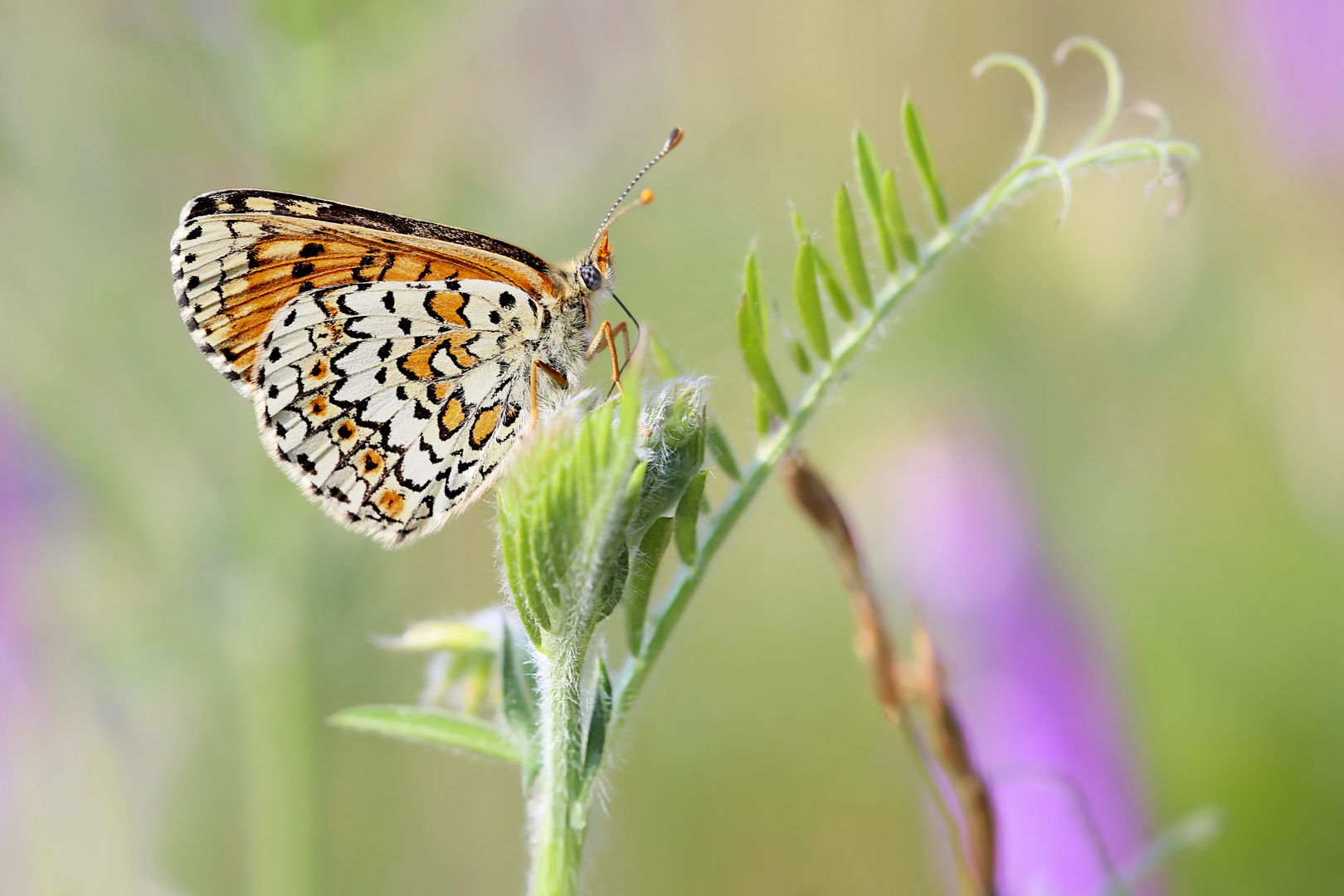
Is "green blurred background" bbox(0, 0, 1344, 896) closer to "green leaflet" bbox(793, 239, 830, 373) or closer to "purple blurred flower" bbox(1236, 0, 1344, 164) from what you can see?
"purple blurred flower" bbox(1236, 0, 1344, 164)

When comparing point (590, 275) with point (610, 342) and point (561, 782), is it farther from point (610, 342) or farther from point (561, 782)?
point (561, 782)

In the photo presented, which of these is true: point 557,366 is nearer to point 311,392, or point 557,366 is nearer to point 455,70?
point 311,392

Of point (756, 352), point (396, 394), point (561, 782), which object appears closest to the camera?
point (561, 782)

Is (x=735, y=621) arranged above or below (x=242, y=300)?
below

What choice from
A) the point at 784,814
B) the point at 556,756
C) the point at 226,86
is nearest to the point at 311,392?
the point at 556,756

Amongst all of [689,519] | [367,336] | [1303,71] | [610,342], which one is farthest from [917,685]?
[1303,71]

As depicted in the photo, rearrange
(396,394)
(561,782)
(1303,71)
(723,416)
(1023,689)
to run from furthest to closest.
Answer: (1303,71) < (1023,689) < (396,394) < (723,416) < (561,782)

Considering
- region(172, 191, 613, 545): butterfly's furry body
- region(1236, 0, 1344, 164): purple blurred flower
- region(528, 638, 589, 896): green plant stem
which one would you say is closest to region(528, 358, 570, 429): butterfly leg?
region(172, 191, 613, 545): butterfly's furry body
